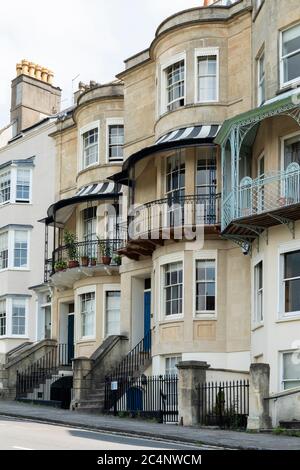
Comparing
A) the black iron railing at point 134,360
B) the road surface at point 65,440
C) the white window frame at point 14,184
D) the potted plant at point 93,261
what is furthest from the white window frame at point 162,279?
the white window frame at point 14,184

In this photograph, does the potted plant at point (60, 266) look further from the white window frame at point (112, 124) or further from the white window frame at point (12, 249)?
the white window frame at point (12, 249)

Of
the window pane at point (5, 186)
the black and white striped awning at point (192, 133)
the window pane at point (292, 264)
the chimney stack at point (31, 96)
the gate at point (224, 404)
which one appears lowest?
the gate at point (224, 404)

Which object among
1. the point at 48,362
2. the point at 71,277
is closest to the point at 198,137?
the point at 71,277

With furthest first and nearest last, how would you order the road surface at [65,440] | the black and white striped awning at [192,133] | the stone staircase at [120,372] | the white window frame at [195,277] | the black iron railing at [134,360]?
the black iron railing at [134,360] < the stone staircase at [120,372] < the black and white striped awning at [192,133] < the white window frame at [195,277] < the road surface at [65,440]

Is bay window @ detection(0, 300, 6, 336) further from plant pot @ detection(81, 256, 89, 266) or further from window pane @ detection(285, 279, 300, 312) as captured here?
window pane @ detection(285, 279, 300, 312)

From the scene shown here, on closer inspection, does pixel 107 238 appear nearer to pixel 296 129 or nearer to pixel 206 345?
pixel 206 345

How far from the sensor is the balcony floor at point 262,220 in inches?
917

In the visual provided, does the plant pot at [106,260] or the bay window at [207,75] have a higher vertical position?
the bay window at [207,75]

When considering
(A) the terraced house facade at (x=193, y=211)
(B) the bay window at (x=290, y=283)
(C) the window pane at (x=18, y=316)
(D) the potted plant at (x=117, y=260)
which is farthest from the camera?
(C) the window pane at (x=18, y=316)

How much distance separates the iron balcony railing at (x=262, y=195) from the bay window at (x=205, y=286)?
2.35 metres

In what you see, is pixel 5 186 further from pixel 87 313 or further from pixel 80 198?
pixel 87 313

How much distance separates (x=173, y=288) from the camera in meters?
28.3

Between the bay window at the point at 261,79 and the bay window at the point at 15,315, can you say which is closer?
the bay window at the point at 261,79

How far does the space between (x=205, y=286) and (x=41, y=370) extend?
974cm
